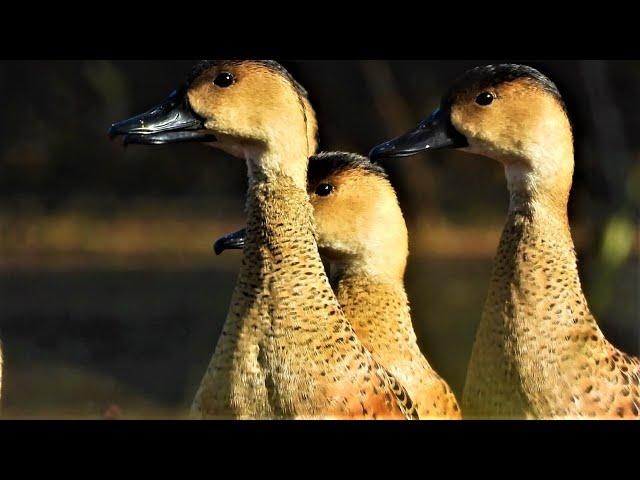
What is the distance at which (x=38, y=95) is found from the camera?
15.6 m

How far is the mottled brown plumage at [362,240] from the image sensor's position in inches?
201

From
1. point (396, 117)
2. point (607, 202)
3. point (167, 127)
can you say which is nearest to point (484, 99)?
point (167, 127)

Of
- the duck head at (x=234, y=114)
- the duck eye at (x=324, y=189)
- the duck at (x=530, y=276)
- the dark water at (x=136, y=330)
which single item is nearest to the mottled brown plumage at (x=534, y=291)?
the duck at (x=530, y=276)

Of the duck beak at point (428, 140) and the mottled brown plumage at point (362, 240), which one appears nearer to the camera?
the duck beak at point (428, 140)

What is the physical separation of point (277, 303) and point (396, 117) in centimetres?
912

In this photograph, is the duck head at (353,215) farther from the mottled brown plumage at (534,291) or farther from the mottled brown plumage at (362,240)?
the mottled brown plumage at (534,291)

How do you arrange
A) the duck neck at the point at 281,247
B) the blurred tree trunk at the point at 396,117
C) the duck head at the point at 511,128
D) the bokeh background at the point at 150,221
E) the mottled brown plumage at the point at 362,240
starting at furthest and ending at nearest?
the blurred tree trunk at the point at 396,117, the bokeh background at the point at 150,221, the mottled brown plumage at the point at 362,240, the duck head at the point at 511,128, the duck neck at the point at 281,247

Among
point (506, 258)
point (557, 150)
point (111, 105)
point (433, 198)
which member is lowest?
point (506, 258)

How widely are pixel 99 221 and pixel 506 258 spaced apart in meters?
11.0

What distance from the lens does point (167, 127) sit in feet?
15.0

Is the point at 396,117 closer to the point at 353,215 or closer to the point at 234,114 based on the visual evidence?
the point at 353,215

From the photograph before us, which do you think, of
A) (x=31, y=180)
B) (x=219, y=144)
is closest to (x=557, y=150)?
(x=219, y=144)

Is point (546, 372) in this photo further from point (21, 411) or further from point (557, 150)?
point (21, 411)

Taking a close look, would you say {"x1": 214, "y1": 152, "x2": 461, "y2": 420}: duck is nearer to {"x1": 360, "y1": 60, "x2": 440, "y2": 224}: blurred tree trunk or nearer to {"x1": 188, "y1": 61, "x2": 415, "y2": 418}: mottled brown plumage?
{"x1": 188, "y1": 61, "x2": 415, "y2": 418}: mottled brown plumage
